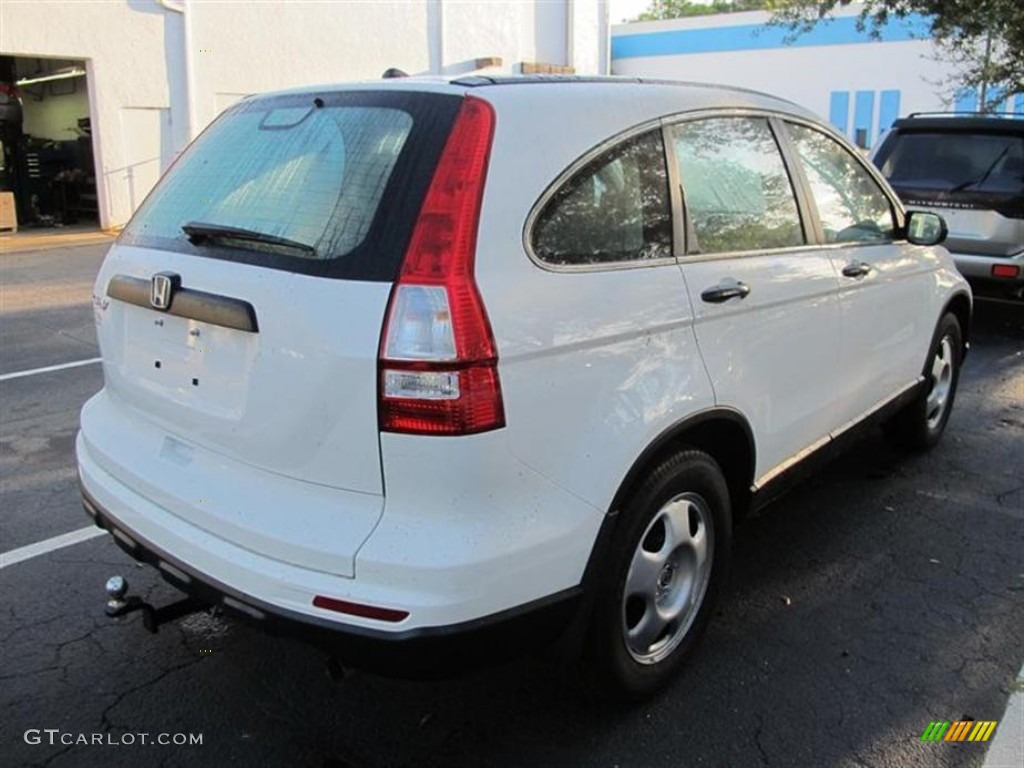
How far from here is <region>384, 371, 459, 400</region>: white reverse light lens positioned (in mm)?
2059

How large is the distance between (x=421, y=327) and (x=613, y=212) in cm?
77

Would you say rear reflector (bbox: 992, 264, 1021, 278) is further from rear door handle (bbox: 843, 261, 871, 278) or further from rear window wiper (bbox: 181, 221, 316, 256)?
rear window wiper (bbox: 181, 221, 316, 256)

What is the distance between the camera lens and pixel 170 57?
56.6 feet

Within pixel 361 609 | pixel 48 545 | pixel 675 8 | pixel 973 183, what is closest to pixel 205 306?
pixel 361 609

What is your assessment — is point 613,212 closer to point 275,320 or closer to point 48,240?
point 275,320

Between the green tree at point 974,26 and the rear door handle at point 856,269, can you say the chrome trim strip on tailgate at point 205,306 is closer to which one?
the rear door handle at point 856,269

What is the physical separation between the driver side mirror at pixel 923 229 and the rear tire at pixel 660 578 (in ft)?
6.79

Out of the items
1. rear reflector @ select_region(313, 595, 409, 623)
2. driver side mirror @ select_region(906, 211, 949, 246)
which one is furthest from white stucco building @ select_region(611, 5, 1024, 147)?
rear reflector @ select_region(313, 595, 409, 623)

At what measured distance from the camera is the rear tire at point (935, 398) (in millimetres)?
4770

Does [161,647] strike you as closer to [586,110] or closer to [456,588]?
[456,588]

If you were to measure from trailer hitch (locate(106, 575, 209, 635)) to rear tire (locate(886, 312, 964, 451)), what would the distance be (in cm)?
364

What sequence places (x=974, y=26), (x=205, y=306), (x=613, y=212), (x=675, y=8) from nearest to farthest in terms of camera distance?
(x=205, y=306), (x=613, y=212), (x=974, y=26), (x=675, y=8)

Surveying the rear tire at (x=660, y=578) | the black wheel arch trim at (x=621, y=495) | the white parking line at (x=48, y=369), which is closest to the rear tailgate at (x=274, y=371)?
the black wheel arch trim at (x=621, y=495)

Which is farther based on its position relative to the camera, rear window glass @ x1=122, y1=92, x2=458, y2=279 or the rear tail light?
rear window glass @ x1=122, y1=92, x2=458, y2=279
